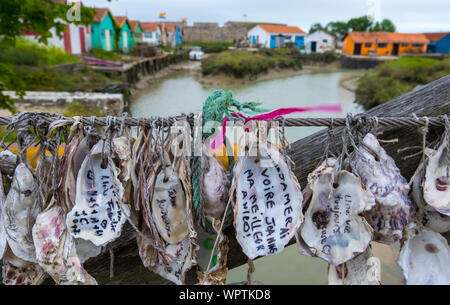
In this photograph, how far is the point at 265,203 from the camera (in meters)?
0.94

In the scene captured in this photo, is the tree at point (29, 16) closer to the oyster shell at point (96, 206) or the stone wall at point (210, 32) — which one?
the oyster shell at point (96, 206)

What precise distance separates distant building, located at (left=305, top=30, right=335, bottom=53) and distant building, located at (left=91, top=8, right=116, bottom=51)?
80.5 ft

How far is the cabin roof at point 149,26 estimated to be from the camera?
31.5 m

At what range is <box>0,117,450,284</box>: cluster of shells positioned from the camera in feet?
2.93

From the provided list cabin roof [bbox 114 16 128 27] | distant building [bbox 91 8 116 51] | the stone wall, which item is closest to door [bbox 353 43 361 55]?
the stone wall

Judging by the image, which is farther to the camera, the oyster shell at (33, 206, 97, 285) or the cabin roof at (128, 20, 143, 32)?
the cabin roof at (128, 20, 143, 32)

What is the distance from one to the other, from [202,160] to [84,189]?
34 cm

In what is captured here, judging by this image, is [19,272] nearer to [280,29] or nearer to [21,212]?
[21,212]

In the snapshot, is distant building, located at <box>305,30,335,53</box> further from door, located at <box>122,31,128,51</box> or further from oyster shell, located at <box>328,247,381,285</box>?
oyster shell, located at <box>328,247,381,285</box>

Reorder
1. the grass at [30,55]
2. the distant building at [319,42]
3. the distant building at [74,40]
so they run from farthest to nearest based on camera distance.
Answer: the distant building at [319,42] < the distant building at [74,40] < the grass at [30,55]

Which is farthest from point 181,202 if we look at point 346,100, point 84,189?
point 346,100

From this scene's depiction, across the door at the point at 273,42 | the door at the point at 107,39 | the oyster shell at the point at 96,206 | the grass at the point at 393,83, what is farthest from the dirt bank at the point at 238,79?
the oyster shell at the point at 96,206

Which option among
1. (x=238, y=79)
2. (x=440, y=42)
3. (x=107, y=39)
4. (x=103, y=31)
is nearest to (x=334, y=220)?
(x=238, y=79)

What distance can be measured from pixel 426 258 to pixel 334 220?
312 mm
